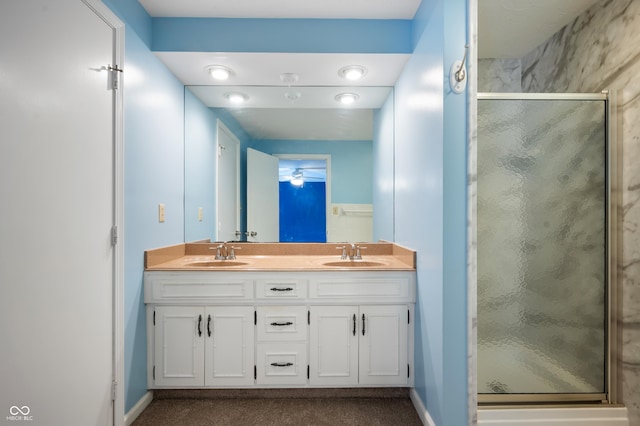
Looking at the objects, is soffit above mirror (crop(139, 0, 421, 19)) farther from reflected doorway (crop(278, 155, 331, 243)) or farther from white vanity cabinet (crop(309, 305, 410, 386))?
white vanity cabinet (crop(309, 305, 410, 386))

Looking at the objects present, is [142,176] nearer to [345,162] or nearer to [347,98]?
[345,162]

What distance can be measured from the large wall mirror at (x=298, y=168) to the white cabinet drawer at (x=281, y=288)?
61 cm

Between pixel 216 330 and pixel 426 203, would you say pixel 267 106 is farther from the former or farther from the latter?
pixel 216 330

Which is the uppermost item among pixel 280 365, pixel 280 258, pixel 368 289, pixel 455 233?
pixel 455 233

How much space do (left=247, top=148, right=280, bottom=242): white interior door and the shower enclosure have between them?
1.48 metres

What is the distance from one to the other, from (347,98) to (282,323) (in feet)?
5.71

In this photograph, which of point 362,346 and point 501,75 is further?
point 501,75

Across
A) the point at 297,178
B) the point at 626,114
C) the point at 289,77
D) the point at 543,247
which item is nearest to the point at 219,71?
the point at 289,77

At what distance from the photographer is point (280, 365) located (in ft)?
6.17

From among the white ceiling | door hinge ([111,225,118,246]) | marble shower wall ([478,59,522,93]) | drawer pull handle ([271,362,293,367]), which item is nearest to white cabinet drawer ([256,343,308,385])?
drawer pull handle ([271,362,293,367])

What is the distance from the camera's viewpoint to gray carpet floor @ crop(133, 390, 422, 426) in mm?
1718

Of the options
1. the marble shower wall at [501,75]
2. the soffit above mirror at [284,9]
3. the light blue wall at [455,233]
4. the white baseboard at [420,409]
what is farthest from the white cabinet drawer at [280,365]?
the marble shower wall at [501,75]

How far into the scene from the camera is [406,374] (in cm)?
188

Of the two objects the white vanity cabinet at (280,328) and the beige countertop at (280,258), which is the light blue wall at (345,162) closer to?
the beige countertop at (280,258)
